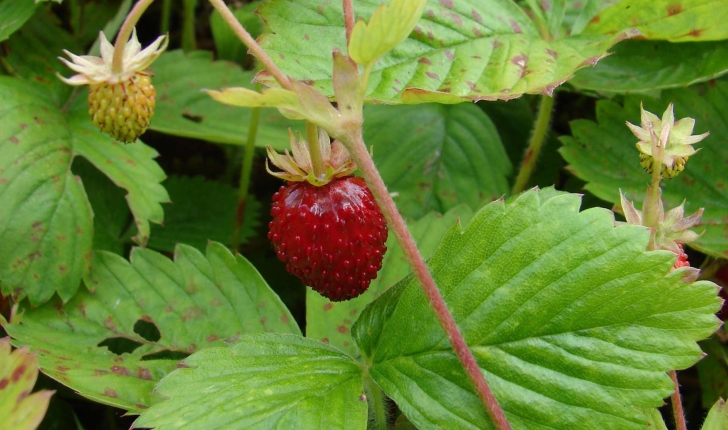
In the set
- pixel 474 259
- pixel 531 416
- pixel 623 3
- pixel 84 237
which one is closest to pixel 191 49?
pixel 84 237

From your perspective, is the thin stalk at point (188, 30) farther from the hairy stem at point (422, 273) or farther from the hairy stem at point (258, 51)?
the hairy stem at point (422, 273)

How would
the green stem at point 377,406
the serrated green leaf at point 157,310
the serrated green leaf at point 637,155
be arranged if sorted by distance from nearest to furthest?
the green stem at point 377,406, the serrated green leaf at point 157,310, the serrated green leaf at point 637,155

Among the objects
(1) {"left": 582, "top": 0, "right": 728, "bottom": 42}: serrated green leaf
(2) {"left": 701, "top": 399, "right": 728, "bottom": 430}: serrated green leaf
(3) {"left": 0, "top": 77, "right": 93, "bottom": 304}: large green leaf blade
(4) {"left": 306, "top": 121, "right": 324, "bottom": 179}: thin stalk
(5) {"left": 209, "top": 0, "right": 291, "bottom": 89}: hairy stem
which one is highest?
(1) {"left": 582, "top": 0, "right": 728, "bottom": 42}: serrated green leaf

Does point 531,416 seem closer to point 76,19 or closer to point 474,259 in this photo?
point 474,259

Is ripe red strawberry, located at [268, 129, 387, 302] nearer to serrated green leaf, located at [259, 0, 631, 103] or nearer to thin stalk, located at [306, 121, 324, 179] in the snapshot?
thin stalk, located at [306, 121, 324, 179]

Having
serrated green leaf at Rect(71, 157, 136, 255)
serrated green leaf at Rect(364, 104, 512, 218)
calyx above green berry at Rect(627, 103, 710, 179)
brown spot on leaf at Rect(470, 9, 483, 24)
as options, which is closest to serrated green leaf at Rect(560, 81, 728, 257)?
serrated green leaf at Rect(364, 104, 512, 218)

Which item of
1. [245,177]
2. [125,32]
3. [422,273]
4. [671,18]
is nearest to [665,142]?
[422,273]

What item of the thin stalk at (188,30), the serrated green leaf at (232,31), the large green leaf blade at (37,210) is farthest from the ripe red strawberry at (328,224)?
the thin stalk at (188,30)
